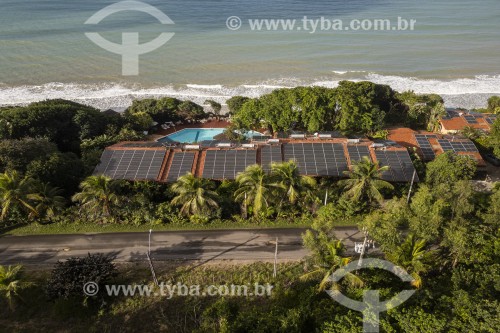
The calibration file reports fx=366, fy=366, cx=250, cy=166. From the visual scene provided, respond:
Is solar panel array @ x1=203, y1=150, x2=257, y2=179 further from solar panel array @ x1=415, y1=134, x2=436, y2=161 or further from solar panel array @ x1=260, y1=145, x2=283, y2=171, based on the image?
solar panel array @ x1=415, y1=134, x2=436, y2=161

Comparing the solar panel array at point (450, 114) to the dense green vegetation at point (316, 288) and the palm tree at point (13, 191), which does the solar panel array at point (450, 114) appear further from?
the palm tree at point (13, 191)

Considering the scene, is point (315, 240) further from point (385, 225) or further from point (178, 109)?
point (178, 109)

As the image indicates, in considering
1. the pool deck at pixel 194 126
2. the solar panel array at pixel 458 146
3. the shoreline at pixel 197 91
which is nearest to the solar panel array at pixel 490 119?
the solar panel array at pixel 458 146

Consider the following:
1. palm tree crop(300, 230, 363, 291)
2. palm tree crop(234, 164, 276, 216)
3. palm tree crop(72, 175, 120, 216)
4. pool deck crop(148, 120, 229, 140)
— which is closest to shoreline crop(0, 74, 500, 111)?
pool deck crop(148, 120, 229, 140)

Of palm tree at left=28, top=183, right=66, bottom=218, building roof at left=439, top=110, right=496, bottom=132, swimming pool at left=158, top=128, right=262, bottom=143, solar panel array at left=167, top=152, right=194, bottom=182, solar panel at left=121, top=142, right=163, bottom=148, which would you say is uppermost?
building roof at left=439, top=110, right=496, bottom=132

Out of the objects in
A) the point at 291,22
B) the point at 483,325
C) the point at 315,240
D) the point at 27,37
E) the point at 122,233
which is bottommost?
the point at 122,233

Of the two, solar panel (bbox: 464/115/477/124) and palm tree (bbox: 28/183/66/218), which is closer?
palm tree (bbox: 28/183/66/218)

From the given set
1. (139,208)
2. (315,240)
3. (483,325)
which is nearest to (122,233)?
(139,208)
